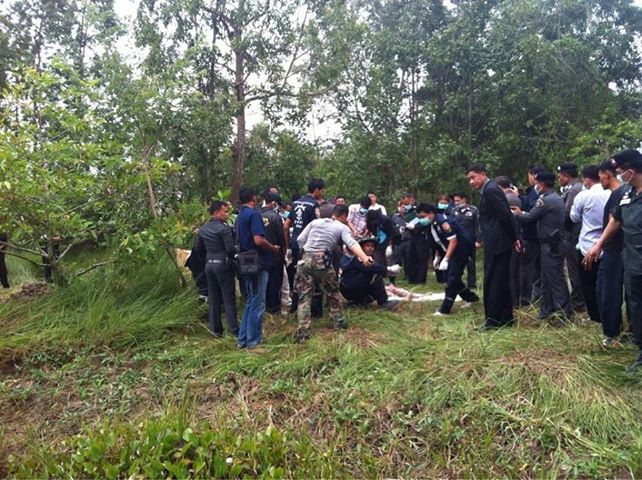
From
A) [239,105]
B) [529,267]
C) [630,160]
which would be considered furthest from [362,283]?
[239,105]

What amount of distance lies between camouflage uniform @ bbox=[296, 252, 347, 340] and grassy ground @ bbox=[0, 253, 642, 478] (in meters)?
0.27

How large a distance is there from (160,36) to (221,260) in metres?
8.11

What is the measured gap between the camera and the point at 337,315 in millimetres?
5824

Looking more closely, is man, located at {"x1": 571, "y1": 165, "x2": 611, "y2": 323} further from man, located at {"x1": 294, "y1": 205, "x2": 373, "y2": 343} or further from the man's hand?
man, located at {"x1": 294, "y1": 205, "x2": 373, "y2": 343}

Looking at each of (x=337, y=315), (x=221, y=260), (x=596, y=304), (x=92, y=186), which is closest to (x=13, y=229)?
(x=92, y=186)

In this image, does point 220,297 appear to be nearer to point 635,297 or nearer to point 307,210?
point 307,210

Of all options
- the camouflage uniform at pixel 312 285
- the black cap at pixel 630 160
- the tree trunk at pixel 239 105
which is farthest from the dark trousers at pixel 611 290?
the tree trunk at pixel 239 105

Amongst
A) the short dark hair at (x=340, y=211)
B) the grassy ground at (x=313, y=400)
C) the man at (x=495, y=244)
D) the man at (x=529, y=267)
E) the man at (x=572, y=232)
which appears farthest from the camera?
the man at (x=529, y=267)

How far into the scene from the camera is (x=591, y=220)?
5113 mm

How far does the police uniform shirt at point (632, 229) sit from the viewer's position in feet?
12.4

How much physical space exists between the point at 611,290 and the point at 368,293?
9.88ft

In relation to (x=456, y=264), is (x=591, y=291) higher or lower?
lower

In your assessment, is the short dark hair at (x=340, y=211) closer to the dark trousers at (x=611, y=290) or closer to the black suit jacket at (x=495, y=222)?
the black suit jacket at (x=495, y=222)

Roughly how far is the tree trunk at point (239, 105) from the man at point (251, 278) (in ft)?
21.9
